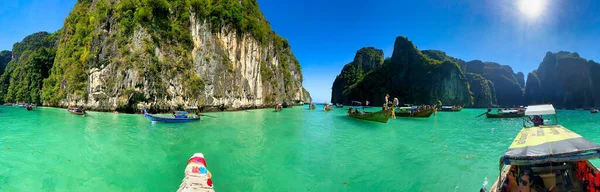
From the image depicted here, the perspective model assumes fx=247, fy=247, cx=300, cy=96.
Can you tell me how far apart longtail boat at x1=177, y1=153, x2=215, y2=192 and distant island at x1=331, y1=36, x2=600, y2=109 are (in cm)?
8533

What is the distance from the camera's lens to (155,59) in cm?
3303

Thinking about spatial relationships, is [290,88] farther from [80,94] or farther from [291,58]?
[80,94]

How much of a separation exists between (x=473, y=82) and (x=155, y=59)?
93.2m

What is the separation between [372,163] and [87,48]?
160 feet

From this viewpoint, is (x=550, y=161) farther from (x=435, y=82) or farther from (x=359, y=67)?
(x=359, y=67)

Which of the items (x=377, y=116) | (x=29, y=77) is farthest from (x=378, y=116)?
(x=29, y=77)

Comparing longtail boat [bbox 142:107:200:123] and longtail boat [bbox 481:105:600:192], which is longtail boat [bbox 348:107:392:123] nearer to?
longtail boat [bbox 142:107:200:123]

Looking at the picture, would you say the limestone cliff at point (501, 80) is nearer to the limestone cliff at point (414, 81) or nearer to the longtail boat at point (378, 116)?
the limestone cliff at point (414, 81)

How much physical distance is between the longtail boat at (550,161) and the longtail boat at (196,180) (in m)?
6.60

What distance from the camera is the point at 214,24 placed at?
136ft

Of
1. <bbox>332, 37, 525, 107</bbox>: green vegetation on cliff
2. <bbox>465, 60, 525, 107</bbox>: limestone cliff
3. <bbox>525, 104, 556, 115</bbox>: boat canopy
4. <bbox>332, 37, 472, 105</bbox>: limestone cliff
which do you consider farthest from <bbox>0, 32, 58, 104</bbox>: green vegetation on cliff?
<bbox>465, 60, 525, 107</bbox>: limestone cliff

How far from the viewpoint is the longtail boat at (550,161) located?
5008mm

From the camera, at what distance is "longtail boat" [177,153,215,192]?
5527 millimetres

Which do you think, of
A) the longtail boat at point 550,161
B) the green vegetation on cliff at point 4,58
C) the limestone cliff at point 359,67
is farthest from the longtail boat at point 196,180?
the green vegetation on cliff at point 4,58
